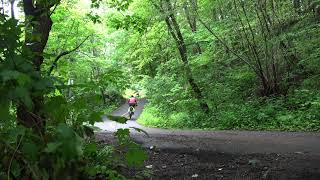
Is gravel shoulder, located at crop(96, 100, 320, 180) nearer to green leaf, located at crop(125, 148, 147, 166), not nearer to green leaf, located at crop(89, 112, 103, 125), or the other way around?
green leaf, located at crop(125, 148, 147, 166)

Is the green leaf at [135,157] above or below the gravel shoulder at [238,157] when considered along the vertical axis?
above

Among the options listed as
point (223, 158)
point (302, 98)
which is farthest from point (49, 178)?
point (302, 98)

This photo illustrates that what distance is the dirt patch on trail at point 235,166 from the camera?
7075 millimetres

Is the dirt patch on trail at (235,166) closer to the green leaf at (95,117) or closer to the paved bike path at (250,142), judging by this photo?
the paved bike path at (250,142)

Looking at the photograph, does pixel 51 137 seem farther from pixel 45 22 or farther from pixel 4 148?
pixel 45 22

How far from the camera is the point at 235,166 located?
26.4 ft

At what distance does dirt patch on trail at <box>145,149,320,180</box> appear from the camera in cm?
708

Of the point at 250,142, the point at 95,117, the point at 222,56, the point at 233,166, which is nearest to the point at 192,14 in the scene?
the point at 222,56

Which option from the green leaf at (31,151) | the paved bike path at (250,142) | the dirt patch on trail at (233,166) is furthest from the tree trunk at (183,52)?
the green leaf at (31,151)

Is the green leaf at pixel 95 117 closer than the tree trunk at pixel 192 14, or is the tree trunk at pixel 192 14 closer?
the green leaf at pixel 95 117

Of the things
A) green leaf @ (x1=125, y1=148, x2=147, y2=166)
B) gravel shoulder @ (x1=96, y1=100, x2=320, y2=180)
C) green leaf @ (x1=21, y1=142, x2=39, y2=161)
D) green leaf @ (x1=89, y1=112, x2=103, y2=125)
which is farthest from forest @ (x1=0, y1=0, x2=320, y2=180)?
green leaf @ (x1=21, y1=142, x2=39, y2=161)

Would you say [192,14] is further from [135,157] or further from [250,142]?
[135,157]

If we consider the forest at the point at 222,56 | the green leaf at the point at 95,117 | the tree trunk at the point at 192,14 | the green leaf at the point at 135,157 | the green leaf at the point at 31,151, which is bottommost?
the green leaf at the point at 135,157

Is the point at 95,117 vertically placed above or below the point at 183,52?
below
